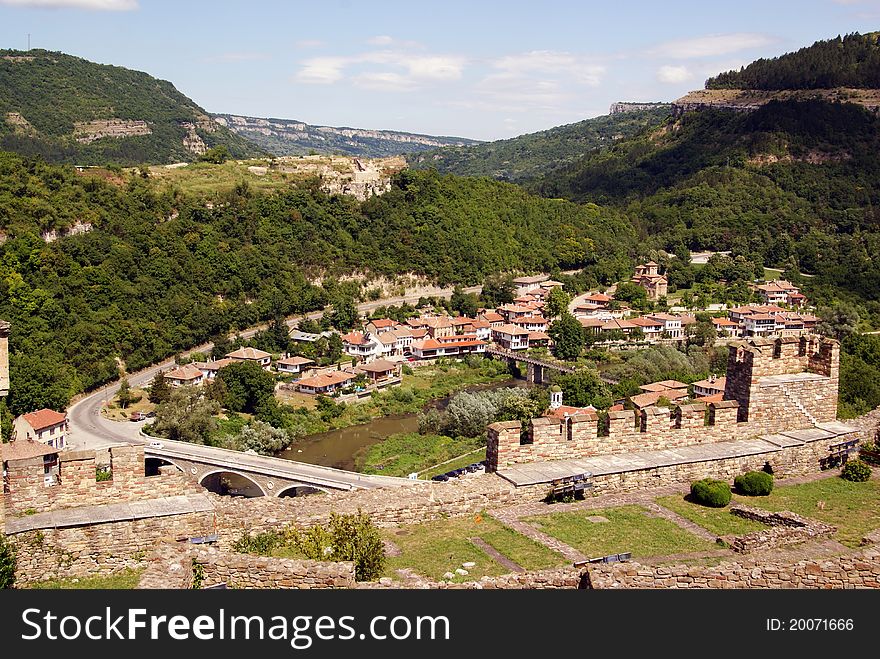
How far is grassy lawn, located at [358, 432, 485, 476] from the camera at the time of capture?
41.6 m

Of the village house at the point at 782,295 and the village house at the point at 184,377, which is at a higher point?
the village house at the point at 782,295

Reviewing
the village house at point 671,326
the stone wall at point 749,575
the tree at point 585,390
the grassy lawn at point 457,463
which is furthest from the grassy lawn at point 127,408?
the stone wall at point 749,575

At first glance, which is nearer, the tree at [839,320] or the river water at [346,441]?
the river water at [346,441]

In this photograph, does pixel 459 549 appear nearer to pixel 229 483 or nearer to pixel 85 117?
pixel 229 483

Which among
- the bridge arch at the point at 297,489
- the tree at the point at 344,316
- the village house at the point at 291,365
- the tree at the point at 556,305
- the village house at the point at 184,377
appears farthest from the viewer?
the tree at the point at 556,305

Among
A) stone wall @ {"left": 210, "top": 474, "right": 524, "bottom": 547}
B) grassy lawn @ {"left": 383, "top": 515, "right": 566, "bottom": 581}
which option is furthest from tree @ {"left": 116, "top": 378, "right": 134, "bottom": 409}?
grassy lawn @ {"left": 383, "top": 515, "right": 566, "bottom": 581}

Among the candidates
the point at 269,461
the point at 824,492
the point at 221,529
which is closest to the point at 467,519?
the point at 221,529

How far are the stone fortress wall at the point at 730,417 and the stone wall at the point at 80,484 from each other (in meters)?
4.08

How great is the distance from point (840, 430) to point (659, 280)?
8613 centimetres

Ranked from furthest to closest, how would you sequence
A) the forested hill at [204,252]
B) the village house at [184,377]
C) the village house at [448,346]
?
the village house at [448,346] < the forested hill at [204,252] < the village house at [184,377]

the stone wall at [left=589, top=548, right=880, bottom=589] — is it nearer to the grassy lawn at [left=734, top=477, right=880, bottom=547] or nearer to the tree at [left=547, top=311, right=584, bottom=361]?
the grassy lawn at [left=734, top=477, right=880, bottom=547]

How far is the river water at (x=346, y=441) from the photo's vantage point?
4550 centimetres

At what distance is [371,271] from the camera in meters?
90.8

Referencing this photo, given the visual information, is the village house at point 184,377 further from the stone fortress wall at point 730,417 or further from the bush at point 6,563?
the bush at point 6,563
